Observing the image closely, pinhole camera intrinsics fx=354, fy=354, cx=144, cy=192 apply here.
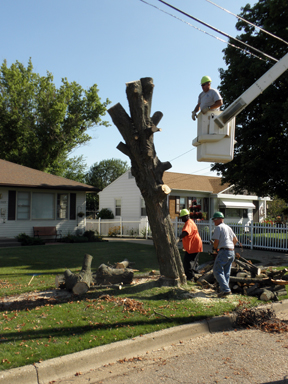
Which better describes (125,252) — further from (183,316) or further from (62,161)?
(62,161)

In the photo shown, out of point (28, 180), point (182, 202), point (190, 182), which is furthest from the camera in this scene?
point (190, 182)

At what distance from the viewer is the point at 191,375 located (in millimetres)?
4066

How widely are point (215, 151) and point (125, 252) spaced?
9.72 m

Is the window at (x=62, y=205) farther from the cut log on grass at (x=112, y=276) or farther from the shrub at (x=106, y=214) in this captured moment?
the cut log on grass at (x=112, y=276)

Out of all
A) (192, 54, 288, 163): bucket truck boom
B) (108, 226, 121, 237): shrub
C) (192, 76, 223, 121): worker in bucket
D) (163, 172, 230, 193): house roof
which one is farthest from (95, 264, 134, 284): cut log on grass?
(163, 172, 230, 193): house roof

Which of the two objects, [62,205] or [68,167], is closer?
[62,205]

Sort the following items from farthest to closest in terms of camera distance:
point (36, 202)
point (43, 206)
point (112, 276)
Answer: point (43, 206), point (36, 202), point (112, 276)

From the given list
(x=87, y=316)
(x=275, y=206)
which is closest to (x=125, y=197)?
(x=275, y=206)

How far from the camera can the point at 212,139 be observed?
5.51m

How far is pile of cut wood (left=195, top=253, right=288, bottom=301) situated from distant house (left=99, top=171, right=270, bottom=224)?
787 inches

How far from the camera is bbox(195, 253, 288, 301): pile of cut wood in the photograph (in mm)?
7152

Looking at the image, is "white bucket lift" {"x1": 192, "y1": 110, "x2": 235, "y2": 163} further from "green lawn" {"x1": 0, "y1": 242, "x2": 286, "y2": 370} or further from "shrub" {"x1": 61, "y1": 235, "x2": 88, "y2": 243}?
"shrub" {"x1": 61, "y1": 235, "x2": 88, "y2": 243}

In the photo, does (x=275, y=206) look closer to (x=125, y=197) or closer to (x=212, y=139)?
(x=125, y=197)

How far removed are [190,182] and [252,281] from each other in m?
25.1
